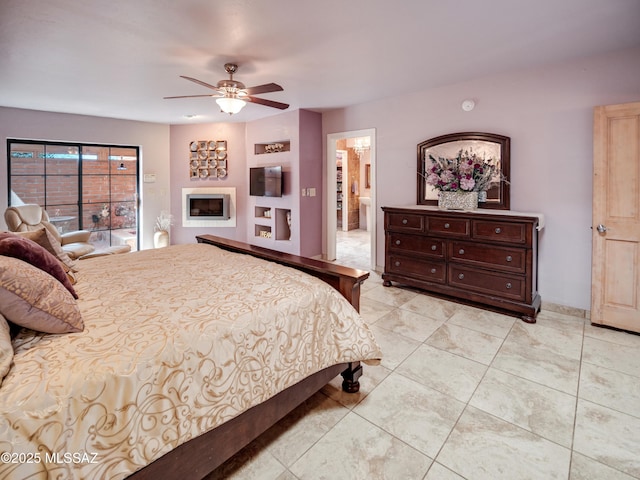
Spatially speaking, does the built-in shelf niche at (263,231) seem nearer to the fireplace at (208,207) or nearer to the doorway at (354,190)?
the fireplace at (208,207)

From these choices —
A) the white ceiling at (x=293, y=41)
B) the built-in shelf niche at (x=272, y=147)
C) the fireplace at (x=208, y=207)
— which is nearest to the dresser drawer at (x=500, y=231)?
the white ceiling at (x=293, y=41)

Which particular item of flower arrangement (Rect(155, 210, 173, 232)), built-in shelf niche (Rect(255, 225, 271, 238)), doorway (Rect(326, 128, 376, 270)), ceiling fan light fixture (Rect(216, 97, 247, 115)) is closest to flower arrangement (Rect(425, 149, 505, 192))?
doorway (Rect(326, 128, 376, 270))

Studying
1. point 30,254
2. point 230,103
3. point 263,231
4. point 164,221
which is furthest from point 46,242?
point 164,221

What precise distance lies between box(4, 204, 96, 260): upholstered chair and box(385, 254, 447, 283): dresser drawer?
3969mm

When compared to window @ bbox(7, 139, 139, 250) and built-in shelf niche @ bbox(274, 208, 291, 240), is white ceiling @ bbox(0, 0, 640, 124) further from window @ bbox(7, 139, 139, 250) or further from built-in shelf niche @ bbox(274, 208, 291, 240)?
built-in shelf niche @ bbox(274, 208, 291, 240)

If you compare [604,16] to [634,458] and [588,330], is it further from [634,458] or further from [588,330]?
[634,458]

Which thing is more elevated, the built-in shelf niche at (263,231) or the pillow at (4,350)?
the built-in shelf niche at (263,231)

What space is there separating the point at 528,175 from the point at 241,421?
11.8 ft

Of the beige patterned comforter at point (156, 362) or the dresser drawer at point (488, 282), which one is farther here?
the dresser drawer at point (488, 282)

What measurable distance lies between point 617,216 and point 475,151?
4.82 ft

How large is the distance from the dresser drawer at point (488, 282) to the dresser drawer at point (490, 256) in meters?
0.08

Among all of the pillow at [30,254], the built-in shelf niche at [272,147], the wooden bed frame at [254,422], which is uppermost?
the built-in shelf niche at [272,147]

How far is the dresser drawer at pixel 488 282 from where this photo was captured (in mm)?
3180

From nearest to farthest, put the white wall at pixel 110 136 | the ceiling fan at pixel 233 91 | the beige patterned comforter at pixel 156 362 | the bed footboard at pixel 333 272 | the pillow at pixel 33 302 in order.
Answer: the beige patterned comforter at pixel 156 362
the pillow at pixel 33 302
the bed footboard at pixel 333 272
the ceiling fan at pixel 233 91
the white wall at pixel 110 136
